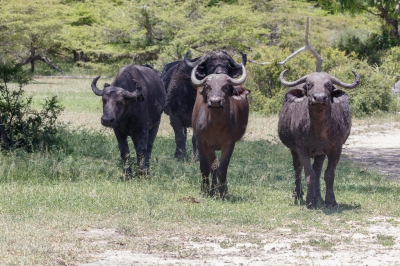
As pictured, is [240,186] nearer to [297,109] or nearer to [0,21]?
[297,109]

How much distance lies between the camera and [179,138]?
14.3 meters

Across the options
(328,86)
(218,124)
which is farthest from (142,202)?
(328,86)

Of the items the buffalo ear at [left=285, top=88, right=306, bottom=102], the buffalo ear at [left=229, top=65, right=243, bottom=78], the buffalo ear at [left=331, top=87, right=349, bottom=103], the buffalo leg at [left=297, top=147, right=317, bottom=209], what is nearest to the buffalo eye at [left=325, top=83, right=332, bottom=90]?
the buffalo ear at [left=331, top=87, right=349, bottom=103]

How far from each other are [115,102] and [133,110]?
0.64m

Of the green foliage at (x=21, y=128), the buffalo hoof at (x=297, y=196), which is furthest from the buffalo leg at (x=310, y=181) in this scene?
the green foliage at (x=21, y=128)

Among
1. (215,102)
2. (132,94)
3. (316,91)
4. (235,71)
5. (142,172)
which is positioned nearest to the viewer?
(316,91)

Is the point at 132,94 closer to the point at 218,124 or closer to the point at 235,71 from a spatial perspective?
the point at 218,124

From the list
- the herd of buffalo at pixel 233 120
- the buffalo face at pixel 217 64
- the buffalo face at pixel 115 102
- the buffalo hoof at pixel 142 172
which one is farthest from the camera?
the buffalo face at pixel 217 64

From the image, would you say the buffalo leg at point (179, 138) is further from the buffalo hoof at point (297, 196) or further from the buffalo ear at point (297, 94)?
the buffalo ear at point (297, 94)

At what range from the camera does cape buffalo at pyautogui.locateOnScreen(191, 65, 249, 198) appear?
9.89 meters

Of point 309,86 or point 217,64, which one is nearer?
point 309,86

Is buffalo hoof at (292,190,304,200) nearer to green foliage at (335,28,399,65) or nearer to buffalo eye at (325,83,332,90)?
buffalo eye at (325,83,332,90)

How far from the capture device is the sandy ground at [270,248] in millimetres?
6777

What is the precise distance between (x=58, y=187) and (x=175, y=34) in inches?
1091
